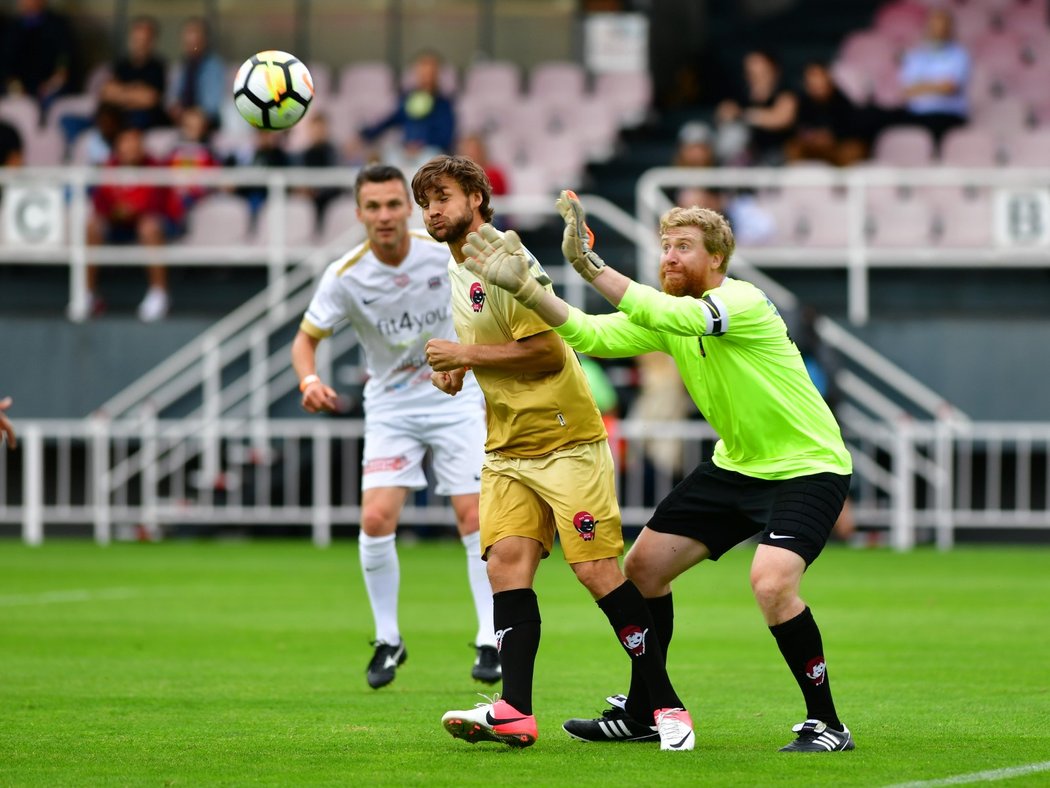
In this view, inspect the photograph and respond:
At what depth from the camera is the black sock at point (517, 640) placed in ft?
24.6

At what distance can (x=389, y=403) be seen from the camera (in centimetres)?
1039

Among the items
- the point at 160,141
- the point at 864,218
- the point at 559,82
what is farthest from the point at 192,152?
the point at 864,218

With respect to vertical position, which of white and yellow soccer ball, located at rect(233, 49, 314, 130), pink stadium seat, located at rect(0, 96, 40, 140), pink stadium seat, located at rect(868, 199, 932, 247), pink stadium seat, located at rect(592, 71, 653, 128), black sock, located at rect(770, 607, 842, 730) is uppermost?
pink stadium seat, located at rect(592, 71, 653, 128)

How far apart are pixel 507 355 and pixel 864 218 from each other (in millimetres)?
13741

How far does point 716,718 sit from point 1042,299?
1308 centimetres

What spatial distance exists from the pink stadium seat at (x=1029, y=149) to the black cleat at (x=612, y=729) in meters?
15.0

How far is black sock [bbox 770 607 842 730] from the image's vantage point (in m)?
7.45

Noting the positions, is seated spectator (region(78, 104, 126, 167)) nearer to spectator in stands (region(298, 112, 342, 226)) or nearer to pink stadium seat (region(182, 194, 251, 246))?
pink stadium seat (region(182, 194, 251, 246))

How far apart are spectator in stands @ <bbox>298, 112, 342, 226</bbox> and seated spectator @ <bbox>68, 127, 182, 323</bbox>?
5.06ft

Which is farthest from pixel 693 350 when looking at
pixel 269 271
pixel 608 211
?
pixel 269 271

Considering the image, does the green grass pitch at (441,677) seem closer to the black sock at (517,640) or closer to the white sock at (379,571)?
the black sock at (517,640)

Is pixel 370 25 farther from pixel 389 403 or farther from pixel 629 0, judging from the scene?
pixel 389 403

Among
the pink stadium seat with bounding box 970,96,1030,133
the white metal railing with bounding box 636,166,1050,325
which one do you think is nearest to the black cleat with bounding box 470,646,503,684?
the white metal railing with bounding box 636,166,1050,325

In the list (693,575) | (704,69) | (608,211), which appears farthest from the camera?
(704,69)
